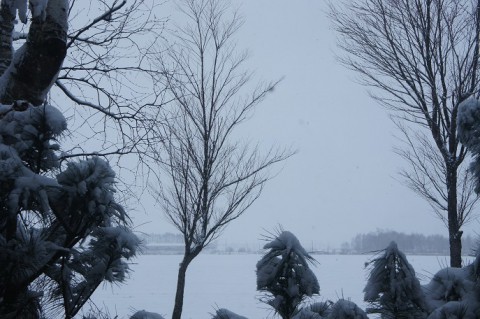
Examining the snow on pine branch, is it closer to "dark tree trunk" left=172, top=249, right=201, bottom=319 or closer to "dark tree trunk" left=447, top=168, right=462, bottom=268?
"dark tree trunk" left=172, top=249, right=201, bottom=319

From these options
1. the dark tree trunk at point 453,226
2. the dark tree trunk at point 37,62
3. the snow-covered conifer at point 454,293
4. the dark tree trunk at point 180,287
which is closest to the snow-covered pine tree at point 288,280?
the snow-covered conifer at point 454,293

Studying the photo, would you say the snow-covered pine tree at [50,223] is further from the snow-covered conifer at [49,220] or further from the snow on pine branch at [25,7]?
the snow on pine branch at [25,7]

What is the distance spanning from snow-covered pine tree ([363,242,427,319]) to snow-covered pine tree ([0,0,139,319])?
1.13m

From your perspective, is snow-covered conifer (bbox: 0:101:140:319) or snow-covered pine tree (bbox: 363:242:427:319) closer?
snow-covered conifer (bbox: 0:101:140:319)

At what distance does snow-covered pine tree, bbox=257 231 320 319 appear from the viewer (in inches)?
85.2

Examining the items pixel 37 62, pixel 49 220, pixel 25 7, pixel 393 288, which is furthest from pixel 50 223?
pixel 25 7

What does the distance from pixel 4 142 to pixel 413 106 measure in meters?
8.81

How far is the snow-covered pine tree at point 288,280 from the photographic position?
216 cm

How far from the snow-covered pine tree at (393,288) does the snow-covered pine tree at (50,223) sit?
44.6 inches

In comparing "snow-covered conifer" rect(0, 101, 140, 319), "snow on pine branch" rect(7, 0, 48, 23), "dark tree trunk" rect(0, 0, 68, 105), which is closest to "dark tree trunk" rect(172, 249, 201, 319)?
"snow on pine branch" rect(7, 0, 48, 23)

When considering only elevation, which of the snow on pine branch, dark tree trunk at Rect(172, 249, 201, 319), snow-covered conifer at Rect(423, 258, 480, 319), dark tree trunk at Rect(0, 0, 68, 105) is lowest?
dark tree trunk at Rect(172, 249, 201, 319)

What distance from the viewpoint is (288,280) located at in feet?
7.15

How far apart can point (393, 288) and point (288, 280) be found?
0.50 meters

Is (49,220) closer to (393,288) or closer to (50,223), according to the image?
(50,223)
